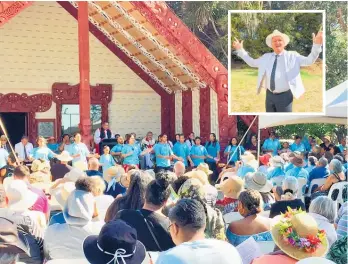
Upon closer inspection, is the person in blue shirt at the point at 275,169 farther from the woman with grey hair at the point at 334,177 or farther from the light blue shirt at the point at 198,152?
the light blue shirt at the point at 198,152

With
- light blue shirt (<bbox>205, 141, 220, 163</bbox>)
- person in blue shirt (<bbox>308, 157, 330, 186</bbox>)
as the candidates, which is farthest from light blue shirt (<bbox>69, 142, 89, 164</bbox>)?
person in blue shirt (<bbox>308, 157, 330, 186</bbox>)

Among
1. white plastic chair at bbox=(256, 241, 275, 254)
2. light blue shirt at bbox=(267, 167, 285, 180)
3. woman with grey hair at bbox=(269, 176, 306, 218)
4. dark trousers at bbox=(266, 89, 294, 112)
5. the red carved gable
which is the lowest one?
white plastic chair at bbox=(256, 241, 275, 254)

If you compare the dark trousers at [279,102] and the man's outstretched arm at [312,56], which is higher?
the man's outstretched arm at [312,56]

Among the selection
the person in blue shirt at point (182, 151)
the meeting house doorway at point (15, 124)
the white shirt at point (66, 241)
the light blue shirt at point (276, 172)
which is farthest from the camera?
the meeting house doorway at point (15, 124)

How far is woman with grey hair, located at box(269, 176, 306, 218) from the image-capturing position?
17.8 ft

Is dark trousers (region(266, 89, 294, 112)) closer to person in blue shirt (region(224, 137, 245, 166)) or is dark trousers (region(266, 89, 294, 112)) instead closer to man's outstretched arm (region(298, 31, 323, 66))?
man's outstretched arm (region(298, 31, 323, 66))

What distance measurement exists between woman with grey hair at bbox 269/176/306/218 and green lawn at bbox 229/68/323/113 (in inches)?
142

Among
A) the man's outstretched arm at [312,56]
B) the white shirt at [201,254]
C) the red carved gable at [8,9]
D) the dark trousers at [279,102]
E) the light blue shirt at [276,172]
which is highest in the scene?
the red carved gable at [8,9]

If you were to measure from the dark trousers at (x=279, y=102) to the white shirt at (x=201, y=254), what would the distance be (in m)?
6.75

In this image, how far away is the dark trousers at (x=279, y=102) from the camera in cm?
957

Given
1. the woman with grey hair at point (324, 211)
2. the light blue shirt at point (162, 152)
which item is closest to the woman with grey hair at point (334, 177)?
the woman with grey hair at point (324, 211)

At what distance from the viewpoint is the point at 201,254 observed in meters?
2.90

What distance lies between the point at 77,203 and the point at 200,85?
13596mm

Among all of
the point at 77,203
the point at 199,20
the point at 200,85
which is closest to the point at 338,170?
the point at 77,203
